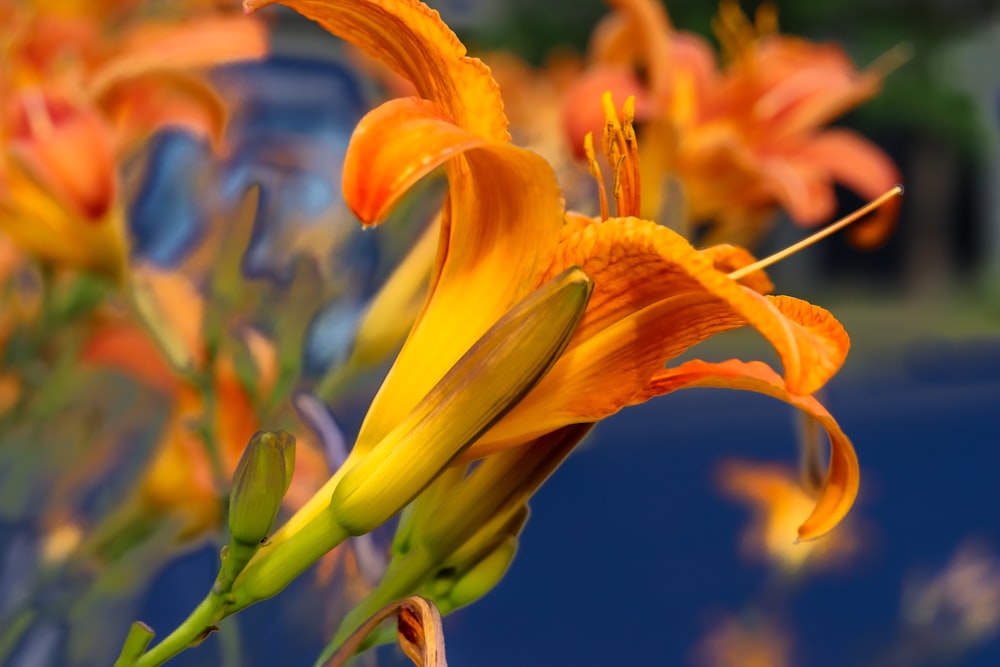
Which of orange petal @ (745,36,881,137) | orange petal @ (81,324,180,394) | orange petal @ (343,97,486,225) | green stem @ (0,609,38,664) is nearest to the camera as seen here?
orange petal @ (343,97,486,225)

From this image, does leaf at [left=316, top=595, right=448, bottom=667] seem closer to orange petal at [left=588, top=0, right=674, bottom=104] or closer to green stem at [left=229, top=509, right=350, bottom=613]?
green stem at [left=229, top=509, right=350, bottom=613]

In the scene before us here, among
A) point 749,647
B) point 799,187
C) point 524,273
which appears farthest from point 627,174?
point 749,647

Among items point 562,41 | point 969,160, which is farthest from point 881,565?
point 969,160

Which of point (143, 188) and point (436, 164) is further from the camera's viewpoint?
point (143, 188)

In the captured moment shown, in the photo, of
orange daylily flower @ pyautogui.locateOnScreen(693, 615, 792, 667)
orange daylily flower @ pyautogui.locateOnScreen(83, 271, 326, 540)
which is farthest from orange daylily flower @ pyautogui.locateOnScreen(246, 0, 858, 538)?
orange daylily flower @ pyautogui.locateOnScreen(693, 615, 792, 667)

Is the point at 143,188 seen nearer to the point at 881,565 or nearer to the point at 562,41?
the point at 881,565

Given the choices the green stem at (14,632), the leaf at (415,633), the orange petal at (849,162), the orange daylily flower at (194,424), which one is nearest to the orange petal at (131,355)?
the orange daylily flower at (194,424)

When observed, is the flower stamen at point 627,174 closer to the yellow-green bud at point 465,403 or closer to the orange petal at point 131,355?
the yellow-green bud at point 465,403
